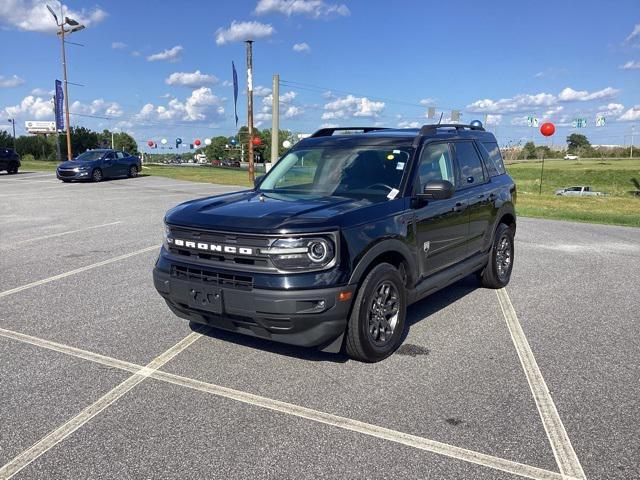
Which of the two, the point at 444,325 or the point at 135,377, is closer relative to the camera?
the point at 135,377

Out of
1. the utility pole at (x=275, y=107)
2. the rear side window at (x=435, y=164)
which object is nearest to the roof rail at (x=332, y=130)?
the rear side window at (x=435, y=164)

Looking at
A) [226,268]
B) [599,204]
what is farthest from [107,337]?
[599,204]

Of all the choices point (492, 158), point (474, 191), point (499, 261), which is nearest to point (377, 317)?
point (474, 191)

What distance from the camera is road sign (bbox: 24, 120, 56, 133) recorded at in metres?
124

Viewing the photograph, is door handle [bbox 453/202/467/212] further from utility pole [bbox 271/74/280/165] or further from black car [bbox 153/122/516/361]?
A: utility pole [bbox 271/74/280/165]

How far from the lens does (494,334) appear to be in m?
5.02

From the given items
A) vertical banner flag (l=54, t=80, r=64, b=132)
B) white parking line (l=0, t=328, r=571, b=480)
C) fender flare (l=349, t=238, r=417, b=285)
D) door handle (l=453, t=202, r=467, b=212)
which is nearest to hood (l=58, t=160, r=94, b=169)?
vertical banner flag (l=54, t=80, r=64, b=132)

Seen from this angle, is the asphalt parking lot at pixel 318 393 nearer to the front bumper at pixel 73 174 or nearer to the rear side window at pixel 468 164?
the rear side window at pixel 468 164

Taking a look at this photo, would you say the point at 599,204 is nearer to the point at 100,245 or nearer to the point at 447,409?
the point at 100,245

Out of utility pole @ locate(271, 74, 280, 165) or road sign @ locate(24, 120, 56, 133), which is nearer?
utility pole @ locate(271, 74, 280, 165)

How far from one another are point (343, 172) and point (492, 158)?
2507 mm

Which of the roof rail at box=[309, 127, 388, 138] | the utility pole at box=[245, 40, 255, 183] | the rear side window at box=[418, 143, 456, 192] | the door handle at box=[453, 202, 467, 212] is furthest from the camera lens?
the utility pole at box=[245, 40, 255, 183]

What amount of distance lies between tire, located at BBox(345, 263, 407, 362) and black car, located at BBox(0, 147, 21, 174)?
32.8m

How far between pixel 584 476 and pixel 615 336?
2.60 meters
